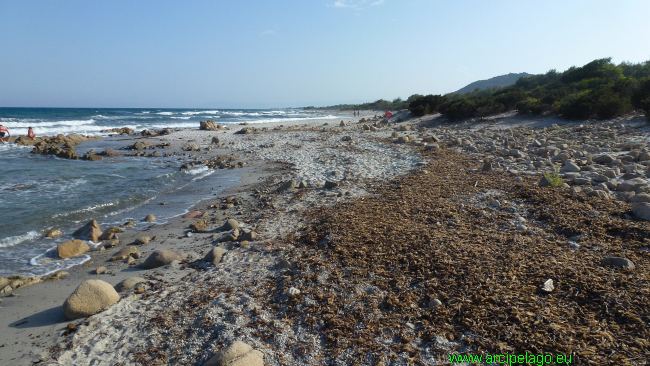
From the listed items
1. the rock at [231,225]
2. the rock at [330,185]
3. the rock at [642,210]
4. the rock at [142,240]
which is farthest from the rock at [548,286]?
the rock at [142,240]

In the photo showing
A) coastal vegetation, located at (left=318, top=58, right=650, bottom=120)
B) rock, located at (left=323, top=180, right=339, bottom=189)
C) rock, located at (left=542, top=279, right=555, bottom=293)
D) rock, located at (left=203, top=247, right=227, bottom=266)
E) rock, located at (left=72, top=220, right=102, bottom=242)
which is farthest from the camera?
coastal vegetation, located at (left=318, top=58, right=650, bottom=120)

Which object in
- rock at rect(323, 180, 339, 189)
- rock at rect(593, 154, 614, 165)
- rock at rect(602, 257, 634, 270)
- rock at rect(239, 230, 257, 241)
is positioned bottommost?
rock at rect(239, 230, 257, 241)

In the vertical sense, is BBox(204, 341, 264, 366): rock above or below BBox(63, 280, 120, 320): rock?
above

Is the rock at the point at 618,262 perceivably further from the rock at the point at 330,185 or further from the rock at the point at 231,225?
the rock at the point at 330,185

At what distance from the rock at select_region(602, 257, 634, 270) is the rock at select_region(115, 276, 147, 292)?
5.80 metres

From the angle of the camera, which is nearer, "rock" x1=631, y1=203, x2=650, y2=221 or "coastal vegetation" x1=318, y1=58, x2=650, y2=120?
"rock" x1=631, y1=203, x2=650, y2=221

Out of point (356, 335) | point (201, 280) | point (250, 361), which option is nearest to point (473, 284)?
point (356, 335)

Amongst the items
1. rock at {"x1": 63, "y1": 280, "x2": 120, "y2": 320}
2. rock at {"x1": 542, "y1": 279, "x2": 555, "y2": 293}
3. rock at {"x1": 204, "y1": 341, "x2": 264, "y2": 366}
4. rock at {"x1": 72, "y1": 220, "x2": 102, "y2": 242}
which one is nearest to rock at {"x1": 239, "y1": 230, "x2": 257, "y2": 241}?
rock at {"x1": 63, "y1": 280, "x2": 120, "y2": 320}

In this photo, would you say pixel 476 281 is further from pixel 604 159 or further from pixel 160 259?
pixel 604 159

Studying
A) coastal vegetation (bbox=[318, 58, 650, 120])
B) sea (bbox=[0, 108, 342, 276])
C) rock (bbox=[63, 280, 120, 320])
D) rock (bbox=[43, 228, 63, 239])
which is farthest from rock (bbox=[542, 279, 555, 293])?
coastal vegetation (bbox=[318, 58, 650, 120])

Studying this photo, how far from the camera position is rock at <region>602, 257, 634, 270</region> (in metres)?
4.52

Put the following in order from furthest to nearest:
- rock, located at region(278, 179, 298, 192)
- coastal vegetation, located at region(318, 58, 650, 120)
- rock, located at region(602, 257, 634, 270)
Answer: coastal vegetation, located at region(318, 58, 650, 120), rock, located at region(278, 179, 298, 192), rock, located at region(602, 257, 634, 270)

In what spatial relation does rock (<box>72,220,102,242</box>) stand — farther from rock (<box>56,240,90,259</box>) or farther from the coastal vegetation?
the coastal vegetation

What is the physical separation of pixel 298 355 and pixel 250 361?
45 cm
